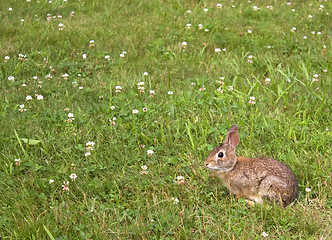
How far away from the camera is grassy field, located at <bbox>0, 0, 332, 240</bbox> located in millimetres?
4066

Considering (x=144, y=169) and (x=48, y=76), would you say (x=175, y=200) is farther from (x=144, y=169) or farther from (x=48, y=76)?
(x=48, y=76)

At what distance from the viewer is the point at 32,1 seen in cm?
963

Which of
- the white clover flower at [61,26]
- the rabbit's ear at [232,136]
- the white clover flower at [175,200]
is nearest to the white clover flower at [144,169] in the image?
the white clover flower at [175,200]

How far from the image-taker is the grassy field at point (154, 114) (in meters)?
4.07

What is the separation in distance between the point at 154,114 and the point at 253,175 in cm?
188

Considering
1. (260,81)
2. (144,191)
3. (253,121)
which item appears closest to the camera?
(144,191)

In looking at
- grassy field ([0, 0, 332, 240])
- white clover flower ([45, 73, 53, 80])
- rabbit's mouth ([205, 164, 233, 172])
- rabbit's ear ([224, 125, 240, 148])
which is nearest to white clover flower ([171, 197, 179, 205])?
grassy field ([0, 0, 332, 240])

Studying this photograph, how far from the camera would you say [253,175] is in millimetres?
4328

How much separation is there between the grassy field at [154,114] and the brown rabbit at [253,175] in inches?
5.2

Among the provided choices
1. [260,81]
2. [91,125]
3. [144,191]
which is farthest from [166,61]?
[144,191]

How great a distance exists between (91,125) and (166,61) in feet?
7.51

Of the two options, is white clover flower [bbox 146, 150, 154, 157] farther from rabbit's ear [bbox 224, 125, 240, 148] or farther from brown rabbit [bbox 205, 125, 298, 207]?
rabbit's ear [bbox 224, 125, 240, 148]

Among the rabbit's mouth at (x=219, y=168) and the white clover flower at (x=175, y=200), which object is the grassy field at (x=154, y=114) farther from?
the rabbit's mouth at (x=219, y=168)

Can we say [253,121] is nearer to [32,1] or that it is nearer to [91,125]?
[91,125]
